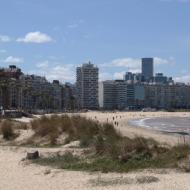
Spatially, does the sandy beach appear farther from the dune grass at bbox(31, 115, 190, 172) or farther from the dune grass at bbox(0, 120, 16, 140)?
the dune grass at bbox(0, 120, 16, 140)

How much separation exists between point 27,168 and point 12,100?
434ft

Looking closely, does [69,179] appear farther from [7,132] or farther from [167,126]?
[167,126]

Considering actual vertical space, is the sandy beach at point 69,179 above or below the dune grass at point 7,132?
below

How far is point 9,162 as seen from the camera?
1655cm

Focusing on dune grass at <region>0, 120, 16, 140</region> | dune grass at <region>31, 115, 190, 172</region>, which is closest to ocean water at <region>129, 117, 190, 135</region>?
dune grass at <region>0, 120, 16, 140</region>

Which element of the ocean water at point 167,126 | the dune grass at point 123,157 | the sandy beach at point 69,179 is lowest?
the ocean water at point 167,126

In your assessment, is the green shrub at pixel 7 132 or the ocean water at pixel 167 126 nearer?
the green shrub at pixel 7 132

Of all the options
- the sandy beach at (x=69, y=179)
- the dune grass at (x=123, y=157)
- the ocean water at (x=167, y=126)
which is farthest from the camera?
the ocean water at (x=167, y=126)

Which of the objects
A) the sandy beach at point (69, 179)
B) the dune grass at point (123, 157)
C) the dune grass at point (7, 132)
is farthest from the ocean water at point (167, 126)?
the sandy beach at point (69, 179)

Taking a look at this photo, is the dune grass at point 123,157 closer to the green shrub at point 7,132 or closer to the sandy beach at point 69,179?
the sandy beach at point 69,179

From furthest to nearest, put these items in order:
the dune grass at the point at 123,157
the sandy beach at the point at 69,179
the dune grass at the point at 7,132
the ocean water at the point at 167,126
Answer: the ocean water at the point at 167,126, the dune grass at the point at 7,132, the dune grass at the point at 123,157, the sandy beach at the point at 69,179

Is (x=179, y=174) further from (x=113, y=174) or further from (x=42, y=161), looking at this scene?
(x=42, y=161)

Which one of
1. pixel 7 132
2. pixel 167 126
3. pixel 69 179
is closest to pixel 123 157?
pixel 69 179

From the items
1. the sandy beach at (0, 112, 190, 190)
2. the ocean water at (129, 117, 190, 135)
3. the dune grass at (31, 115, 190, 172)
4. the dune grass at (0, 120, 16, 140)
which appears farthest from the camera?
the ocean water at (129, 117, 190, 135)
